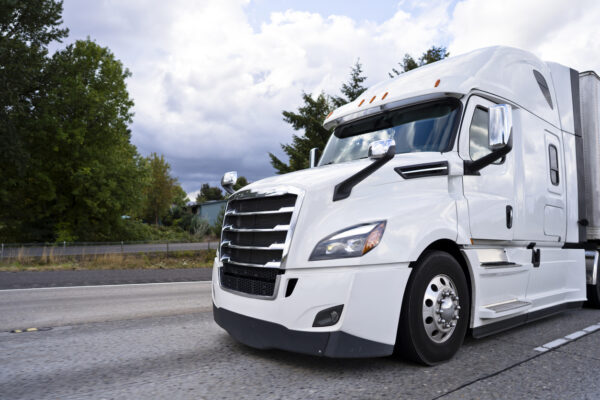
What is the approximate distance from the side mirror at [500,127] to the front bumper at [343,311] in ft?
4.94

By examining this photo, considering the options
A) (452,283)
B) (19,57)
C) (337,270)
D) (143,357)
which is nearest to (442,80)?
(452,283)

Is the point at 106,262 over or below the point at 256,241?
below

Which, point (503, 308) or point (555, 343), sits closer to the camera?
point (503, 308)

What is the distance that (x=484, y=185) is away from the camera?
4293 mm

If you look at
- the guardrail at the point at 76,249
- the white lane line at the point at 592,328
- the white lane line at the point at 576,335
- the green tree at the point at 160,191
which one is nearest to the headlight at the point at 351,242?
the white lane line at the point at 576,335

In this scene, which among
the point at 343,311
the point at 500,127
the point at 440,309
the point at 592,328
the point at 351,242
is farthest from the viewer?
the point at 592,328

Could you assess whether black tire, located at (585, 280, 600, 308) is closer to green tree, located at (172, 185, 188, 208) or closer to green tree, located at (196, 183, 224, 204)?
green tree, located at (172, 185, 188, 208)

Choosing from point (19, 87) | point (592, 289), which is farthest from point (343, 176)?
point (19, 87)

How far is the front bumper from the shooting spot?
315 cm

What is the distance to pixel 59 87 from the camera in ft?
90.7

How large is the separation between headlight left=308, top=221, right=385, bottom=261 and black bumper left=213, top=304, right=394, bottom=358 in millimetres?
565

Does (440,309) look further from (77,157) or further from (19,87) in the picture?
(77,157)

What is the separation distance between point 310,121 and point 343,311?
2781 cm

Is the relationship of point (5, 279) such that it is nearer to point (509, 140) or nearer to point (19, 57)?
point (509, 140)
